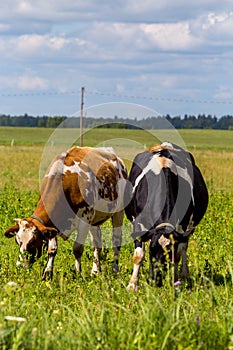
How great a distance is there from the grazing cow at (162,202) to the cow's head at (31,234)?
1257 mm

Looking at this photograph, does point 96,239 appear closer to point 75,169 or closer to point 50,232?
point 75,169

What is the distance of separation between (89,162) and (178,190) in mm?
2100

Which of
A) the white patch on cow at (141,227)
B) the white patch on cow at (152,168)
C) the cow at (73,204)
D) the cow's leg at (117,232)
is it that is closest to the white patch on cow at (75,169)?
the cow at (73,204)

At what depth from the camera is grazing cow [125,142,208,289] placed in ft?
29.9

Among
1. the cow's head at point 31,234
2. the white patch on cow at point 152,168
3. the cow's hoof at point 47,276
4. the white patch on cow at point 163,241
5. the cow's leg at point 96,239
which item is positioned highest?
the white patch on cow at point 152,168

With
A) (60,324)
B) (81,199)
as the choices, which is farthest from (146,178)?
(60,324)

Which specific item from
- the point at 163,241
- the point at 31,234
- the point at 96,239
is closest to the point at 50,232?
the point at 31,234

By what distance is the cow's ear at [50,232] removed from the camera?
10109 millimetres

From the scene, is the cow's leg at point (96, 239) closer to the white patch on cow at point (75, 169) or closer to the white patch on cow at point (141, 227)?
the white patch on cow at point (75, 169)

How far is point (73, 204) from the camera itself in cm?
1093

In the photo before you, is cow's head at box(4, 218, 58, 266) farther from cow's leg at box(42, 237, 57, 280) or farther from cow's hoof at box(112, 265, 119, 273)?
cow's hoof at box(112, 265, 119, 273)

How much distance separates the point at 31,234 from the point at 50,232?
0.28 meters

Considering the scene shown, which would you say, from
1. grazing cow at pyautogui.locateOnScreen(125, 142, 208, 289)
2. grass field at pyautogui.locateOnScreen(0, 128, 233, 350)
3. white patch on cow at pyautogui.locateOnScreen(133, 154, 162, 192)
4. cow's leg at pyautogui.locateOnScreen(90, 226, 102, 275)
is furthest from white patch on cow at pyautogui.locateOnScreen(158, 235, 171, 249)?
cow's leg at pyautogui.locateOnScreen(90, 226, 102, 275)

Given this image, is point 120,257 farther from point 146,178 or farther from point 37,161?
point 37,161
